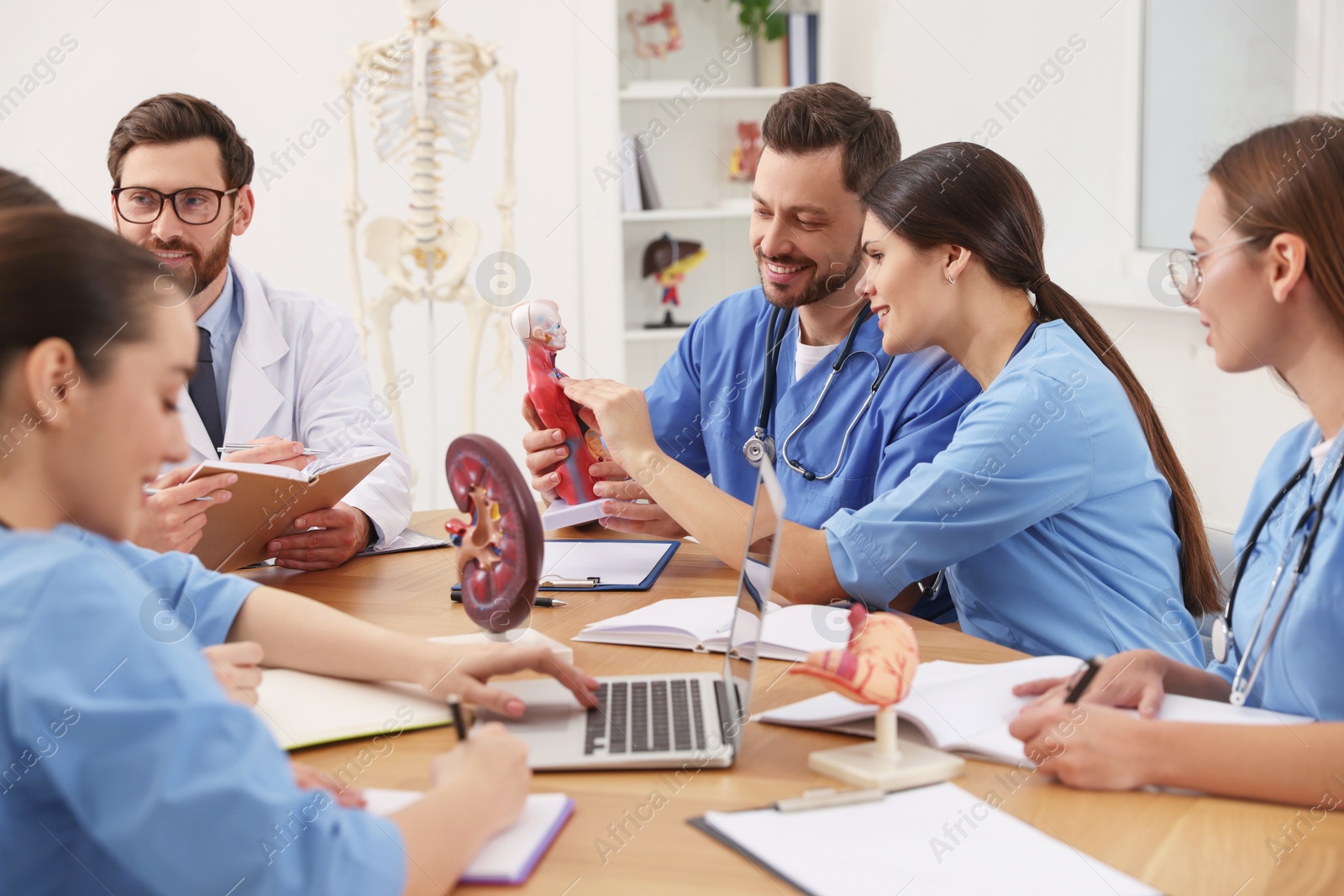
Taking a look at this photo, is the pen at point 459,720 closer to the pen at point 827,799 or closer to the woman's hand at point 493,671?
the woman's hand at point 493,671

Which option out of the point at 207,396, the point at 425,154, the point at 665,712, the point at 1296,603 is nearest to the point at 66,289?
the point at 665,712

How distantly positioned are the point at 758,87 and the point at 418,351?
5.78 ft

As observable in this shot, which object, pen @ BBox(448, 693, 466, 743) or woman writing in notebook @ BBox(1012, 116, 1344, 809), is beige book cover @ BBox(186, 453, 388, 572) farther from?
woman writing in notebook @ BBox(1012, 116, 1344, 809)

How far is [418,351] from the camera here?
186 inches

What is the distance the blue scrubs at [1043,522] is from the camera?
65.3 inches

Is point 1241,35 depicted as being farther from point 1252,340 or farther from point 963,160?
point 1252,340

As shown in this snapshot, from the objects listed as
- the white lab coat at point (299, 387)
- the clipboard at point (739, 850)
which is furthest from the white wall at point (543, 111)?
the clipboard at point (739, 850)

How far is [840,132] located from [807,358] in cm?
45

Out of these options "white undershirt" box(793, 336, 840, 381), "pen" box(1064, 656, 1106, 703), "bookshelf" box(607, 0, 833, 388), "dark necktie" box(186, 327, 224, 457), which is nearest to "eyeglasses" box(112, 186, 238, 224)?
"dark necktie" box(186, 327, 224, 457)

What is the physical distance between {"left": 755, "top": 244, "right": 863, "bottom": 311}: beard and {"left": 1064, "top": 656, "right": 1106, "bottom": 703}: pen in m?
1.25

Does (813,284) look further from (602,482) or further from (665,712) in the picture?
(665,712)

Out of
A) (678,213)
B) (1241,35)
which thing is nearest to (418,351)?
(678,213)

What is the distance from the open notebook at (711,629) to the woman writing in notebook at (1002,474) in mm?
150

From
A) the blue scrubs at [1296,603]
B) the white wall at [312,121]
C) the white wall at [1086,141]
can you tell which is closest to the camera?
the blue scrubs at [1296,603]
